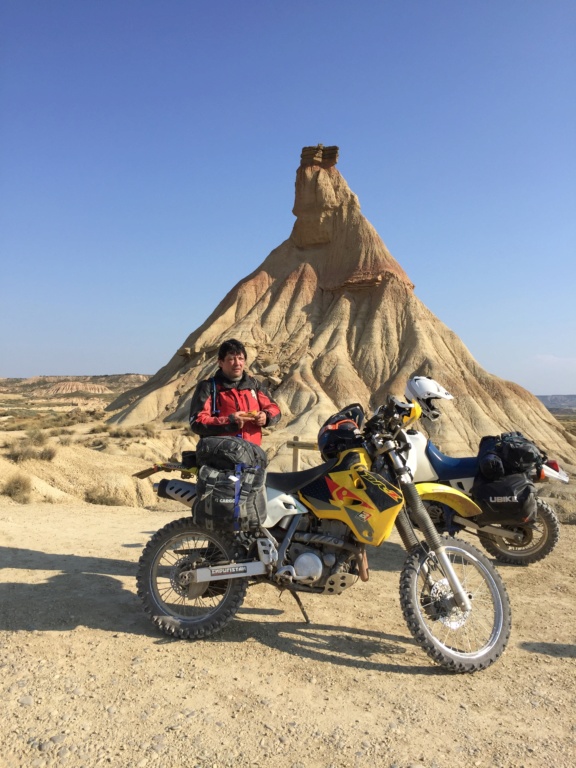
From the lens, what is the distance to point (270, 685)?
306cm

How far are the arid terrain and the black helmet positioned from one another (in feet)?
4.38

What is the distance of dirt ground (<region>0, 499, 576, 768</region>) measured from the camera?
8.09 feet

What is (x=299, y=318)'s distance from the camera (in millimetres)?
38406

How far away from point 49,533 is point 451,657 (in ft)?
16.9

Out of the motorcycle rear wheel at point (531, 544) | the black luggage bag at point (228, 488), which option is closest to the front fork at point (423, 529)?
the black luggage bag at point (228, 488)

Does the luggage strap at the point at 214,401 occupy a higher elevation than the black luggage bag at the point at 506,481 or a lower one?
higher

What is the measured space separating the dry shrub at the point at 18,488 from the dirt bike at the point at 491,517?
6.91m

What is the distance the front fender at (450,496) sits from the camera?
3.94 metres

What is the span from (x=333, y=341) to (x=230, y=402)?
31.5 metres

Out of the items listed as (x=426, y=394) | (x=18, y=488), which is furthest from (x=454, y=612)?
(x=18, y=488)

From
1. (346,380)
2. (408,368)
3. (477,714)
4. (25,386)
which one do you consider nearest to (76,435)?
(346,380)

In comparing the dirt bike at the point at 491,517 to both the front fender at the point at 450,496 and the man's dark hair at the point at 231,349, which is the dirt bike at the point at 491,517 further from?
the man's dark hair at the point at 231,349

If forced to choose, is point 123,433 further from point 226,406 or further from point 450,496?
point 450,496

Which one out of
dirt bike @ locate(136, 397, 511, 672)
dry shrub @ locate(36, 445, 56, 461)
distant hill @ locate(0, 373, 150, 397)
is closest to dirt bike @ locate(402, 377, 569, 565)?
dirt bike @ locate(136, 397, 511, 672)
